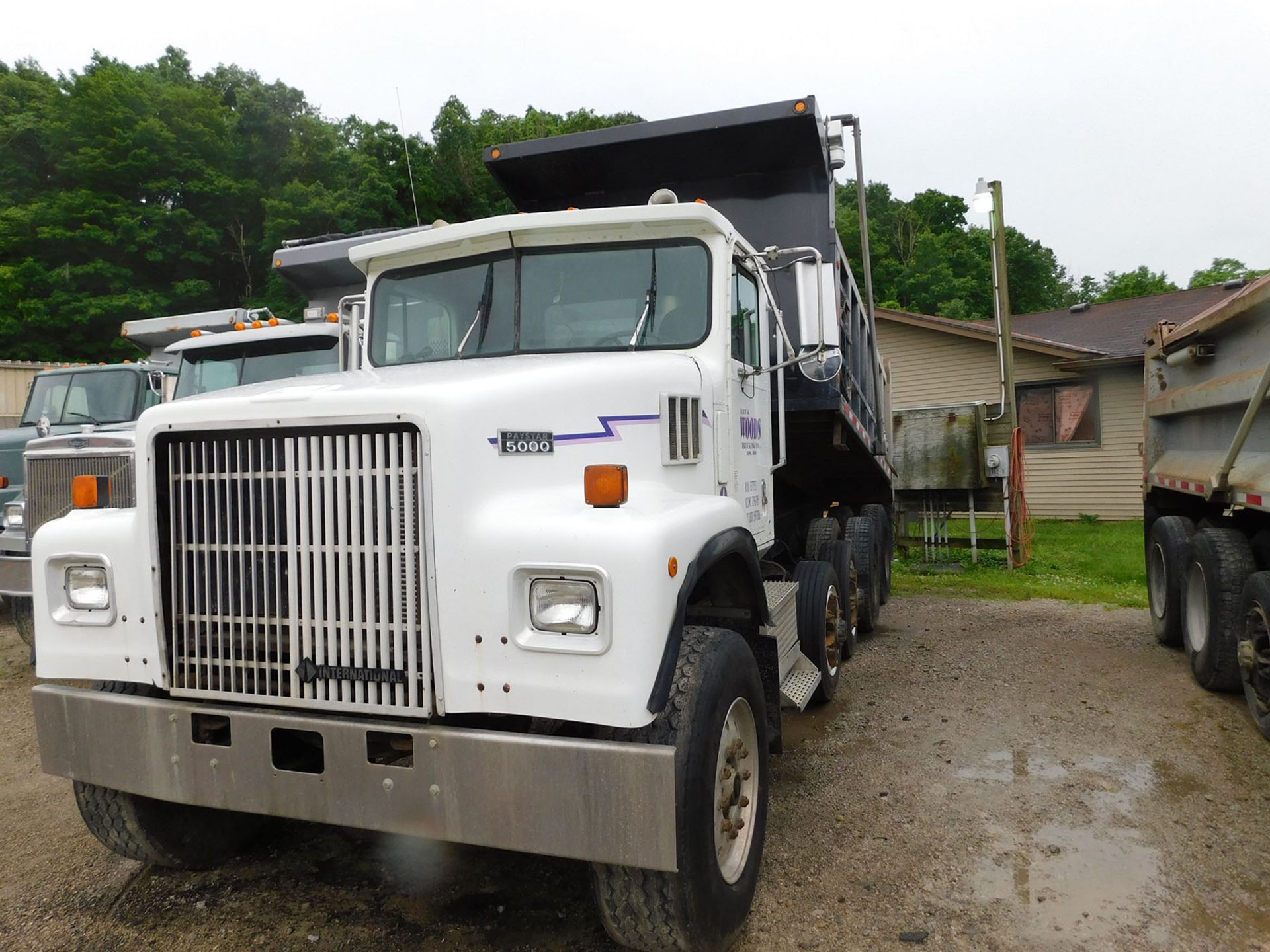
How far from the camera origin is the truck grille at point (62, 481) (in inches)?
239

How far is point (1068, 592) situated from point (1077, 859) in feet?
22.7

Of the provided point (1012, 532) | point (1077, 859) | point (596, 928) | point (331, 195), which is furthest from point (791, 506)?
point (331, 195)

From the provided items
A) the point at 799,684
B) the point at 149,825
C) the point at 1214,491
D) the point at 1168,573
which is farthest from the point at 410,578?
the point at 1168,573

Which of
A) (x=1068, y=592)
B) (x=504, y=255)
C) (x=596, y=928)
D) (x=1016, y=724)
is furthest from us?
(x=1068, y=592)

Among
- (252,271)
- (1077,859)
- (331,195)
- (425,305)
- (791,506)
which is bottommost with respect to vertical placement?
(1077,859)

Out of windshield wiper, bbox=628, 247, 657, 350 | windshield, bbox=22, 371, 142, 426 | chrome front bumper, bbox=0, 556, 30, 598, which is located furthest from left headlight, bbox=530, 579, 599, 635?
windshield, bbox=22, 371, 142, 426

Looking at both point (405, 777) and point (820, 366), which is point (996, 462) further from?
point (405, 777)

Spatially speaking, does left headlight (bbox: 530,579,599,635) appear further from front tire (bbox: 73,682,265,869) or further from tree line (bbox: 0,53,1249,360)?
tree line (bbox: 0,53,1249,360)

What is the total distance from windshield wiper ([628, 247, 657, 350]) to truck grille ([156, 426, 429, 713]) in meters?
1.45

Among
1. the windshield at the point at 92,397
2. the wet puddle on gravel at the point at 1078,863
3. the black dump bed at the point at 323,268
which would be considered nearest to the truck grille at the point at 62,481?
the windshield at the point at 92,397

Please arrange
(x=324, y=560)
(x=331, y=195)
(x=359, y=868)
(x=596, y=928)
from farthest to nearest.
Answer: (x=331, y=195) → (x=359, y=868) → (x=596, y=928) → (x=324, y=560)

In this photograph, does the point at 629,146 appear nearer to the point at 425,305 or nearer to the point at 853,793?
the point at 425,305

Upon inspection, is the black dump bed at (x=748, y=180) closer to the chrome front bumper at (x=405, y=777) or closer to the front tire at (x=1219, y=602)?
the front tire at (x=1219, y=602)

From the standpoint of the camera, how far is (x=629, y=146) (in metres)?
5.86
